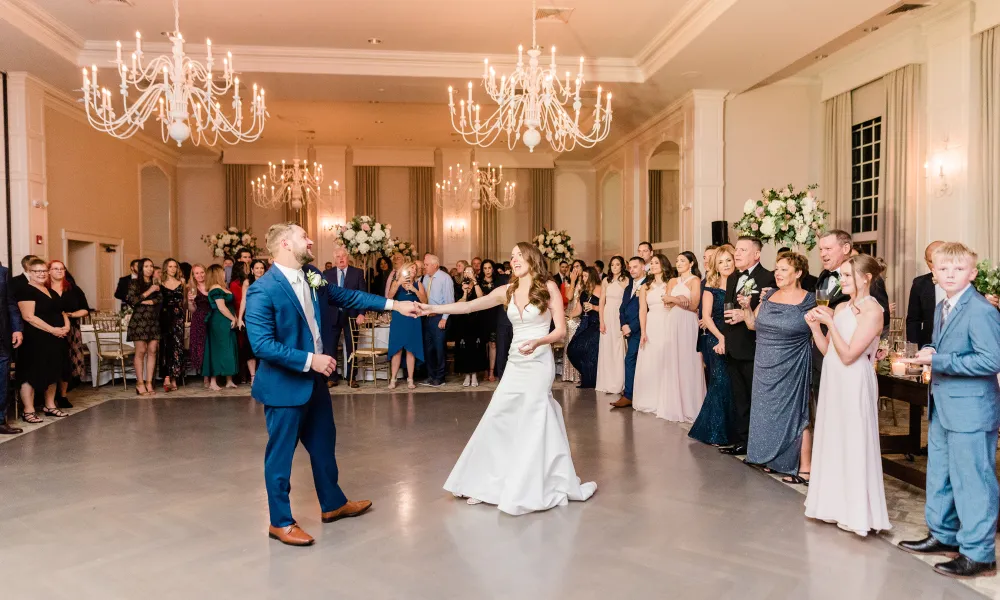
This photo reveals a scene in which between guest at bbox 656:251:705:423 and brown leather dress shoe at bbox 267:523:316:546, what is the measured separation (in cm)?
425

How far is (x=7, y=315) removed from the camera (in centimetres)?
629

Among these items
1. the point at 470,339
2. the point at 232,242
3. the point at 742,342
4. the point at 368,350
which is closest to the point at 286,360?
the point at 742,342

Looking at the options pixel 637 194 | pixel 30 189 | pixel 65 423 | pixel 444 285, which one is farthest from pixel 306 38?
pixel 637 194

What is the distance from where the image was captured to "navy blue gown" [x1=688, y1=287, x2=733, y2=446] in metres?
5.75

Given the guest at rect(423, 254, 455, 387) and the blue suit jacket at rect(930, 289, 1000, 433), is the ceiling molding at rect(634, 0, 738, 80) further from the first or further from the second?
the blue suit jacket at rect(930, 289, 1000, 433)

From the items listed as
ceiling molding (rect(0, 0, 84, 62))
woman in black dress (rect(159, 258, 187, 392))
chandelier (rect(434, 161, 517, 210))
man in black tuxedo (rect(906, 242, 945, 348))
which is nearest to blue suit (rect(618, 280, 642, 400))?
man in black tuxedo (rect(906, 242, 945, 348))

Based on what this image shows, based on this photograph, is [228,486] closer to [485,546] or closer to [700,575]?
[485,546]

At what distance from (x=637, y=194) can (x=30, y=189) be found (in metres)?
9.43

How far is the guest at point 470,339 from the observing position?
9352mm

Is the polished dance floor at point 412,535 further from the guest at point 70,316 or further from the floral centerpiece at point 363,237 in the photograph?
the floral centerpiece at point 363,237

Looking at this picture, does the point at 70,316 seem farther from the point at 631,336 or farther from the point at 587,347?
the point at 631,336

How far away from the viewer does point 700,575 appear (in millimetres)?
3260

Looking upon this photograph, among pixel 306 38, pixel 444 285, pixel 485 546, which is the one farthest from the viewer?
pixel 444 285

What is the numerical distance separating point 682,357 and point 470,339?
10.7ft
